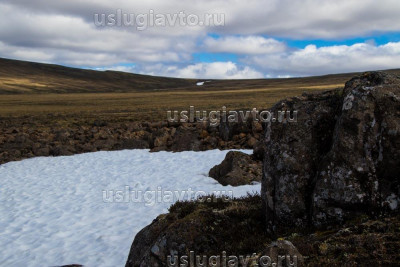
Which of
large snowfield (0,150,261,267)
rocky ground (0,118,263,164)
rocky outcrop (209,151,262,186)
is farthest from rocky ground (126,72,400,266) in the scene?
rocky ground (0,118,263,164)

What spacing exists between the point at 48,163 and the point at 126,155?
496cm

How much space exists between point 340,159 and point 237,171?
10.8m

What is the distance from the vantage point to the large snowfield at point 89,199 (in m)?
10.7

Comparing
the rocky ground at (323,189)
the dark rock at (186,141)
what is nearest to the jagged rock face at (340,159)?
the rocky ground at (323,189)

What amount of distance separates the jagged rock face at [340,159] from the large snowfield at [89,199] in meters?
5.63

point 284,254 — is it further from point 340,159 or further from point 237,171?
point 237,171

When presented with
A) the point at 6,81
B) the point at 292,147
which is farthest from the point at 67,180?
the point at 6,81

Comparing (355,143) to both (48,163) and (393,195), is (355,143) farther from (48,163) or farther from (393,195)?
(48,163)

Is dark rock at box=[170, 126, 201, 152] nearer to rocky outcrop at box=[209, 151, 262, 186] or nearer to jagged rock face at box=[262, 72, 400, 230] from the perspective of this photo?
rocky outcrop at box=[209, 151, 262, 186]

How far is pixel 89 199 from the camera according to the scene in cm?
1527

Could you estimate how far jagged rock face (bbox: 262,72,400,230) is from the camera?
5887mm

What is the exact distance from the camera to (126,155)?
23625 millimetres

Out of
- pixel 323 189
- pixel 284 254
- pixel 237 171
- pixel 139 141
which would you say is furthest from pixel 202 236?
pixel 139 141

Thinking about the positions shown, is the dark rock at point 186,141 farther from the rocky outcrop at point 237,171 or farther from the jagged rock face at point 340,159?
the jagged rock face at point 340,159
